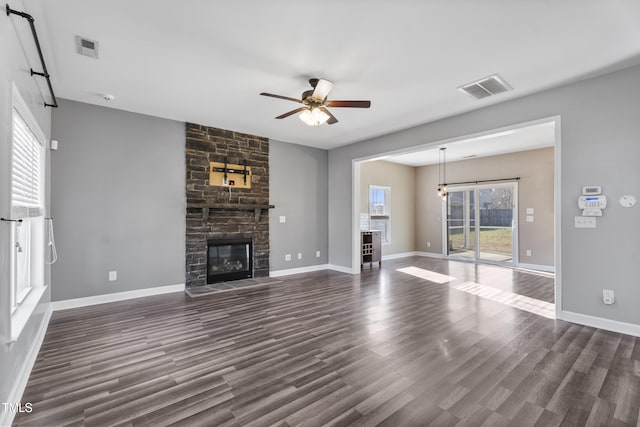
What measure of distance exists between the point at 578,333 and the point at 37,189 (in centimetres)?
616

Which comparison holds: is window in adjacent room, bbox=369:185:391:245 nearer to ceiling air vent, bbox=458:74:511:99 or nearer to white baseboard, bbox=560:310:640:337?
ceiling air vent, bbox=458:74:511:99

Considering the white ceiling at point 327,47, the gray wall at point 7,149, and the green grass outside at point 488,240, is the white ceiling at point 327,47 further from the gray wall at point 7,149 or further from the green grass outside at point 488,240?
the green grass outside at point 488,240

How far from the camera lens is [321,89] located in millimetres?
3424

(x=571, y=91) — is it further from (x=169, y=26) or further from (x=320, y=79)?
(x=169, y=26)

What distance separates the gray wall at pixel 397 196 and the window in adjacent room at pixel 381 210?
0.13 m

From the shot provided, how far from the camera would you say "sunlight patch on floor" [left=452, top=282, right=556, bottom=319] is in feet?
13.2

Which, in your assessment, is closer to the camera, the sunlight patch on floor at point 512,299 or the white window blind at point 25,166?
the white window blind at point 25,166

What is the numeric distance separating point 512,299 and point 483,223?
13.2 ft

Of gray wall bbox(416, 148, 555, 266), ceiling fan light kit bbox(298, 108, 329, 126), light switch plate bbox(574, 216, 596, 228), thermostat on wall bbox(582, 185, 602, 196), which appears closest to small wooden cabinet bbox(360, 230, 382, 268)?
gray wall bbox(416, 148, 555, 266)

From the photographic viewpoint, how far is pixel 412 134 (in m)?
5.43

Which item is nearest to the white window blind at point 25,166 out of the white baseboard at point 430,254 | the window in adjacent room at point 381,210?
the window in adjacent room at point 381,210

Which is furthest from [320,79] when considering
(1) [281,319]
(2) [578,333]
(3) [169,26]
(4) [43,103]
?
(2) [578,333]

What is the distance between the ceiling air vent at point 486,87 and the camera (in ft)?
11.7

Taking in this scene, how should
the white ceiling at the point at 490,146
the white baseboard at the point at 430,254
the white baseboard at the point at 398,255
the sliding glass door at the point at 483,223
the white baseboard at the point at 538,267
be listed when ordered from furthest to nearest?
the white baseboard at the point at 430,254 → the white baseboard at the point at 398,255 → the sliding glass door at the point at 483,223 → the white baseboard at the point at 538,267 → the white ceiling at the point at 490,146
